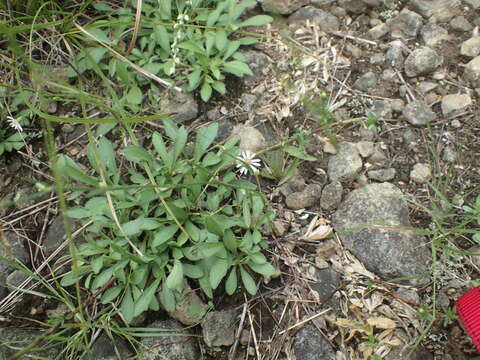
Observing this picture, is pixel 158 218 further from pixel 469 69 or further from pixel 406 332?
pixel 469 69

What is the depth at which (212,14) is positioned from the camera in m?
2.59

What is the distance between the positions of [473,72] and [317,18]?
3.30 ft

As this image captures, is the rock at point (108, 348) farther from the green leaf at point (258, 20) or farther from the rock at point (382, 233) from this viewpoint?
the green leaf at point (258, 20)

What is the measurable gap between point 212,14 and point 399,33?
1.17m

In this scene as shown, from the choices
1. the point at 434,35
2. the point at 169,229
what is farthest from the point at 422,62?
the point at 169,229

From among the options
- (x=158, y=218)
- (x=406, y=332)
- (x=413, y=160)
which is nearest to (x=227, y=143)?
(x=158, y=218)

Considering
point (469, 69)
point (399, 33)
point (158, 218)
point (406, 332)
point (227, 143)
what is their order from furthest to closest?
1. point (399, 33)
2. point (469, 69)
3. point (227, 143)
4. point (158, 218)
5. point (406, 332)

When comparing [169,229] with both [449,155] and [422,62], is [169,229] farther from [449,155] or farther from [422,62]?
[422,62]

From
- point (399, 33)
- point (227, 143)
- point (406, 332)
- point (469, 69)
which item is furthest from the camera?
point (399, 33)

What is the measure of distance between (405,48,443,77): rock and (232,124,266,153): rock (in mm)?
978

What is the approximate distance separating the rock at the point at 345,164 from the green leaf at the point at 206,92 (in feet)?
2.57

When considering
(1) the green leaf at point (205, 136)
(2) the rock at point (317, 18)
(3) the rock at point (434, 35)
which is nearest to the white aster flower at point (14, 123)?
(1) the green leaf at point (205, 136)

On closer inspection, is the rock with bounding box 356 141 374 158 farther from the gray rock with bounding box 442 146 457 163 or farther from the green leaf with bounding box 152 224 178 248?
the green leaf with bounding box 152 224 178 248

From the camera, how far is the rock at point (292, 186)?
232cm
